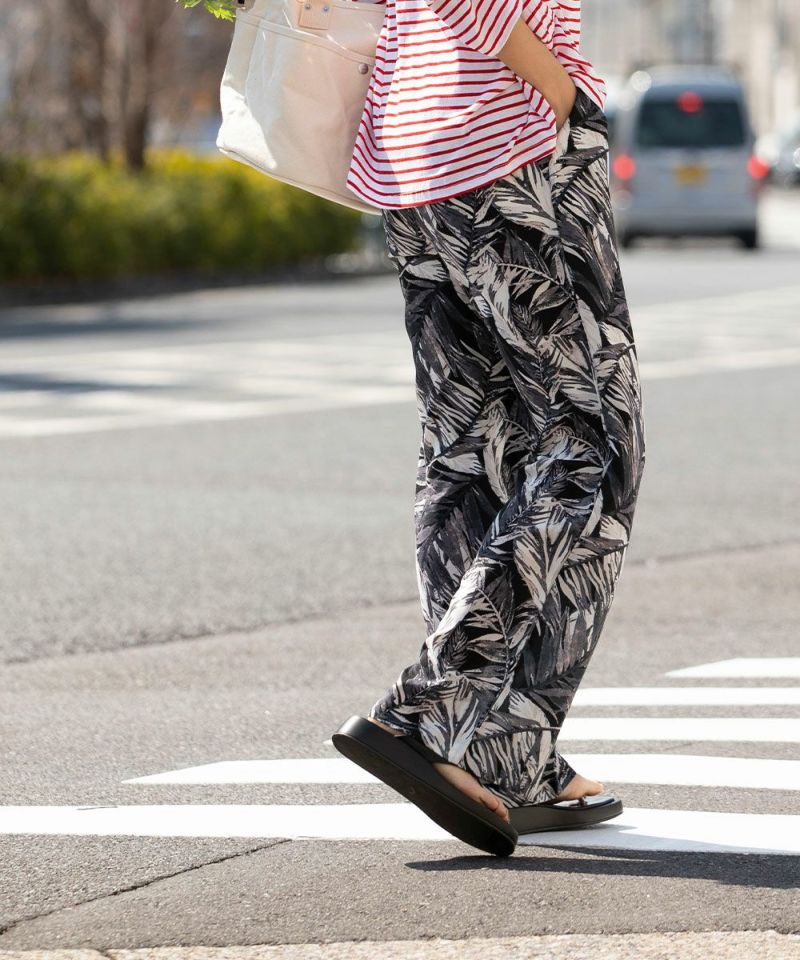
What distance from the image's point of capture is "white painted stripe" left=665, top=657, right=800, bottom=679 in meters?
5.09

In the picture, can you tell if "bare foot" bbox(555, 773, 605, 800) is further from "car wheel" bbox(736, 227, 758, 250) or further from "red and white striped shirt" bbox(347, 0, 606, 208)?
"car wheel" bbox(736, 227, 758, 250)

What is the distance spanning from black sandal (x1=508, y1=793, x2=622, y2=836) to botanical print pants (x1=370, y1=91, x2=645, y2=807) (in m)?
0.06

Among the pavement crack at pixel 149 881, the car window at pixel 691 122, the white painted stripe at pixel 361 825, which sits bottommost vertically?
the white painted stripe at pixel 361 825

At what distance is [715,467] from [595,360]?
590 centimetres

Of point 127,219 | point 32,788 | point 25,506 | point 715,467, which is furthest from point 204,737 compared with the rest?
point 127,219

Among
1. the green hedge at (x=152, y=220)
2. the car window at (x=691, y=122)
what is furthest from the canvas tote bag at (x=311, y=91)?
the car window at (x=691, y=122)

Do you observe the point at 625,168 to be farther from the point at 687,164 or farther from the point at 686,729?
the point at 686,729

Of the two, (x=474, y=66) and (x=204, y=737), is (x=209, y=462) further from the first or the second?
(x=474, y=66)

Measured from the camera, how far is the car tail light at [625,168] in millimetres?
29016

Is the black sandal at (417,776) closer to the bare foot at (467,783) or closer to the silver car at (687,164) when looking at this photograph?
the bare foot at (467,783)

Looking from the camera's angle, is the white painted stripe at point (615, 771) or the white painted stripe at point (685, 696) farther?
the white painted stripe at point (685, 696)

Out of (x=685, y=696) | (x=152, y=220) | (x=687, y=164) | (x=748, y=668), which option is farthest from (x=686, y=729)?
(x=687, y=164)

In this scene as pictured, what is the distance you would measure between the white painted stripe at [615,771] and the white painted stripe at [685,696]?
574 mm

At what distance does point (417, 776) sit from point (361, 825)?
0.39 m
